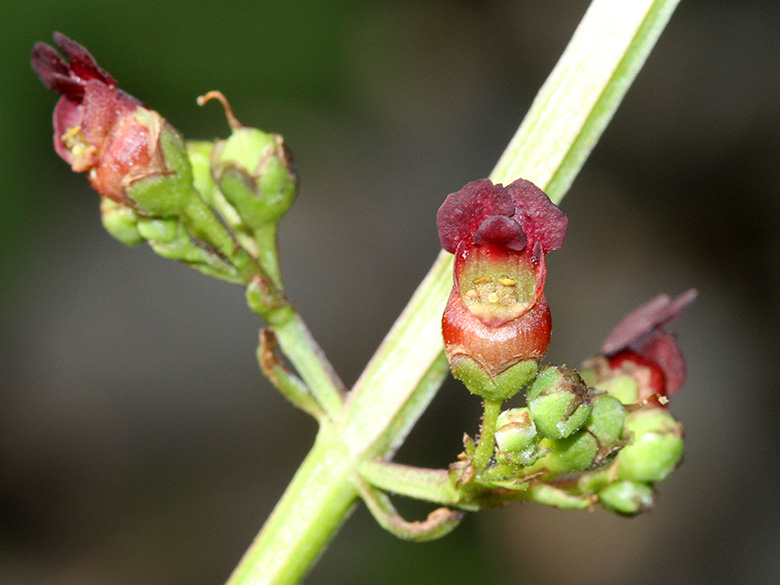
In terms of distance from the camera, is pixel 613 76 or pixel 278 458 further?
pixel 278 458

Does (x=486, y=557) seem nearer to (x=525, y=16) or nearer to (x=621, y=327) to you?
(x=621, y=327)

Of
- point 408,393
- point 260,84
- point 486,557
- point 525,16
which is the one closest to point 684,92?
point 525,16

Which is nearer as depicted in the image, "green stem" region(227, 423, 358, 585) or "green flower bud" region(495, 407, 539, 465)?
"green flower bud" region(495, 407, 539, 465)

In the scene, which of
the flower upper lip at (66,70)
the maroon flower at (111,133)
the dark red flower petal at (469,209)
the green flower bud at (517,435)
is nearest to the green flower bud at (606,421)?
the green flower bud at (517,435)

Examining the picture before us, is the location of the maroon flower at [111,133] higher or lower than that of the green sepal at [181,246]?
higher

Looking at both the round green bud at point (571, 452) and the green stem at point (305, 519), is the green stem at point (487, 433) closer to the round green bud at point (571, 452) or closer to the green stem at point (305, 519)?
the round green bud at point (571, 452)

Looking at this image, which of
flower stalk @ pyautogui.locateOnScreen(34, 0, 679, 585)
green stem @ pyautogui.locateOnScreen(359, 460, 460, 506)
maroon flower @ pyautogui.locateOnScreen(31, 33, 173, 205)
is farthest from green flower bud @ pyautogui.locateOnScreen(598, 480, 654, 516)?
maroon flower @ pyautogui.locateOnScreen(31, 33, 173, 205)

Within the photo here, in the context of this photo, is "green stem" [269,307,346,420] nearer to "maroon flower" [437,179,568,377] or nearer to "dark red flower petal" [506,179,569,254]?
"maroon flower" [437,179,568,377]
